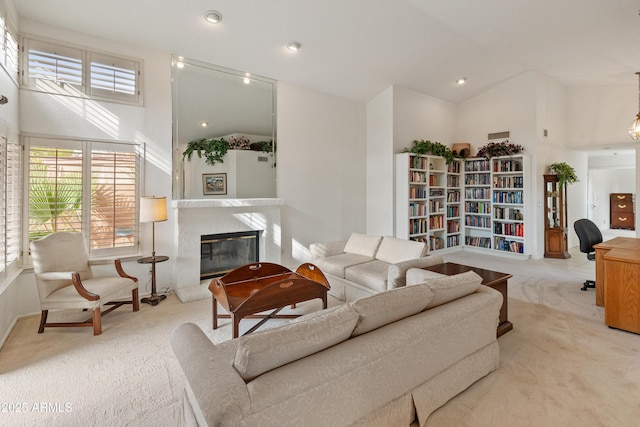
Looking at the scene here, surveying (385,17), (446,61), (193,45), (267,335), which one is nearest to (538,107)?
(446,61)

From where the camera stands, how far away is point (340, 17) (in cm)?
398

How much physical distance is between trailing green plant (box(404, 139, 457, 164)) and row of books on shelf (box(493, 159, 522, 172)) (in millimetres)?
883

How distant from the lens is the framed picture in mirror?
15.1 feet

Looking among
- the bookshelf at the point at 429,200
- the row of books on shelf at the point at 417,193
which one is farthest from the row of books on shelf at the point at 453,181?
the row of books on shelf at the point at 417,193

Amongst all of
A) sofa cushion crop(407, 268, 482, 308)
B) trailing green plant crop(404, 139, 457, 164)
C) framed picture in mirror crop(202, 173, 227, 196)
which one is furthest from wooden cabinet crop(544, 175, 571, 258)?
framed picture in mirror crop(202, 173, 227, 196)

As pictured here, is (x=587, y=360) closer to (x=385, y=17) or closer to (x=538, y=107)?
(x=385, y=17)

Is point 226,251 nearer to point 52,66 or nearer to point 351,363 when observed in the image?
point 52,66

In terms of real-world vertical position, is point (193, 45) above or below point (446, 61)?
below

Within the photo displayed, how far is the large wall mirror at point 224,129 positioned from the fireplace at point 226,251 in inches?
24.9

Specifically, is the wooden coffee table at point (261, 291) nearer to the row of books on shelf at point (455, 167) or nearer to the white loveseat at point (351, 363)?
the white loveseat at point (351, 363)

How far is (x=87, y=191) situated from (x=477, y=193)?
284 inches

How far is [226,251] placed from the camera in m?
4.92

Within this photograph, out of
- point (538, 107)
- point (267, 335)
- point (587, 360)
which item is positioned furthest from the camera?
point (538, 107)

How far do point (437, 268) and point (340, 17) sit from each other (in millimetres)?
3326
